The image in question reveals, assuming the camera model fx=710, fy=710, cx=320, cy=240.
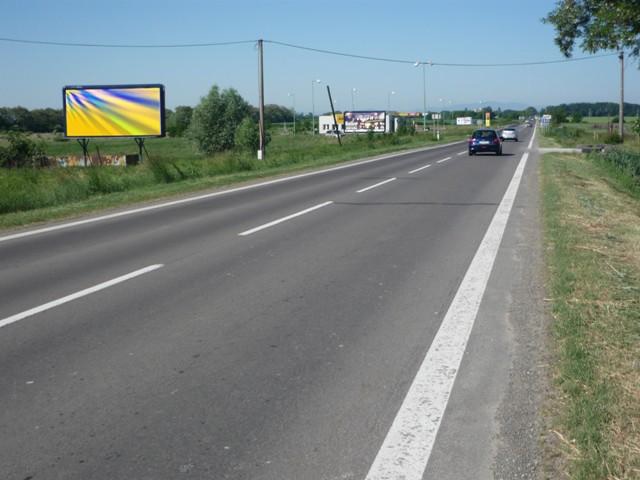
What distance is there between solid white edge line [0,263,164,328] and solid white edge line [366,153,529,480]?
362cm

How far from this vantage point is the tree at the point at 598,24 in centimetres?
1581

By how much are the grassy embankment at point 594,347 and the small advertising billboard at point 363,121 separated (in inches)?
5361

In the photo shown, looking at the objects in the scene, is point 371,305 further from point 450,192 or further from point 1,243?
point 450,192

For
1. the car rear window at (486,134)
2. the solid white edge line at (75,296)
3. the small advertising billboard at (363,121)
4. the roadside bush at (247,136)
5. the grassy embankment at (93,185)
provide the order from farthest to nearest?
the small advertising billboard at (363,121) < the roadside bush at (247,136) < the car rear window at (486,134) < the grassy embankment at (93,185) < the solid white edge line at (75,296)

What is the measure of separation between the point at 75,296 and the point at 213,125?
A: 9109cm

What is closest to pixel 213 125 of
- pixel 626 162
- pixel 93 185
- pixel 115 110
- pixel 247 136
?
pixel 247 136

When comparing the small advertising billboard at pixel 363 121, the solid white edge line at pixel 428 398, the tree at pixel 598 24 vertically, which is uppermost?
the small advertising billboard at pixel 363 121

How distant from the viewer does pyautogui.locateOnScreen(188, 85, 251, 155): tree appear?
95.1 meters

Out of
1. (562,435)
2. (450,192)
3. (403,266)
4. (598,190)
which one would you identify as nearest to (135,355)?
(562,435)

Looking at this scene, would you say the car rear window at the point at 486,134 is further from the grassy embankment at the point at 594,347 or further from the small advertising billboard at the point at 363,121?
the small advertising billboard at the point at 363,121

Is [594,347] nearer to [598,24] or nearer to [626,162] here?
[598,24]

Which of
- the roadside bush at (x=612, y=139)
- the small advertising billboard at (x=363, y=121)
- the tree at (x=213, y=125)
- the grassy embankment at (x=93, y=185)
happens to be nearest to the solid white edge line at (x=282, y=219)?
the grassy embankment at (x=93, y=185)

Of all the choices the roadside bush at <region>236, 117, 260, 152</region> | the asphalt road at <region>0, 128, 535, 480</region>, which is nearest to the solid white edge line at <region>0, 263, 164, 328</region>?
the asphalt road at <region>0, 128, 535, 480</region>

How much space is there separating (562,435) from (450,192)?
14467mm
